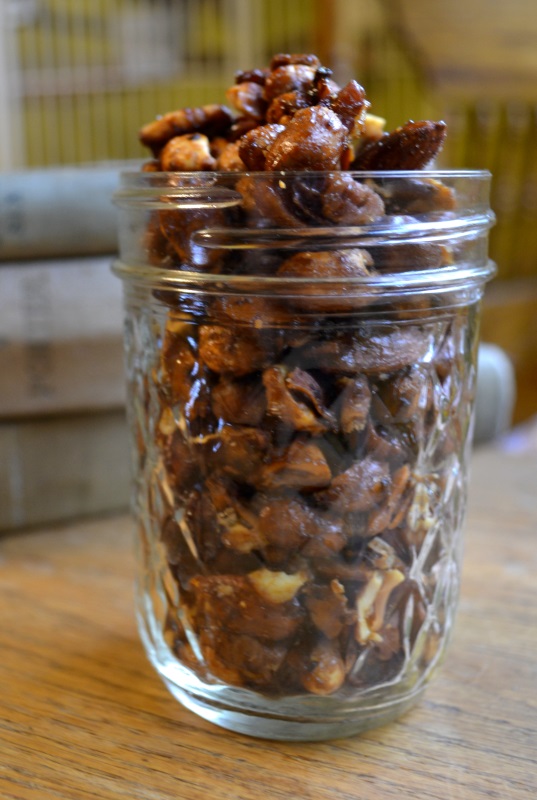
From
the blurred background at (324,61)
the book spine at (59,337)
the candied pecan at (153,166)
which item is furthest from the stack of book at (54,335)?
the blurred background at (324,61)

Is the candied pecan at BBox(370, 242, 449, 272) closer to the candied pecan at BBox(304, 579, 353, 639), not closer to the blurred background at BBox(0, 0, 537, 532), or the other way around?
the candied pecan at BBox(304, 579, 353, 639)

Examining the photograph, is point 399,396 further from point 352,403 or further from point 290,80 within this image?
point 290,80

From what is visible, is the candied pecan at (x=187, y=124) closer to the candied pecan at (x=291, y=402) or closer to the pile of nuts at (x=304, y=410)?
the pile of nuts at (x=304, y=410)

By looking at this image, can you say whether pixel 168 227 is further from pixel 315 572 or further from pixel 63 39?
pixel 63 39

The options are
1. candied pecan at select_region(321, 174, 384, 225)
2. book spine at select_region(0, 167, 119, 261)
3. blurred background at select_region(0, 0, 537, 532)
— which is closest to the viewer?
candied pecan at select_region(321, 174, 384, 225)

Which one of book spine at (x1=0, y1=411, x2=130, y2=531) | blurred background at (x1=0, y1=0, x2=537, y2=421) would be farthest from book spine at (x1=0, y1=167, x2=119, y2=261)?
blurred background at (x1=0, y1=0, x2=537, y2=421)

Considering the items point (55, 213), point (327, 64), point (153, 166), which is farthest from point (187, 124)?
point (327, 64)

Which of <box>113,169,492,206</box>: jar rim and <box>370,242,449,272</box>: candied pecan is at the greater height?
<box>113,169,492,206</box>: jar rim

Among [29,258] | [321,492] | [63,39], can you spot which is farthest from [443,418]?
[63,39]
